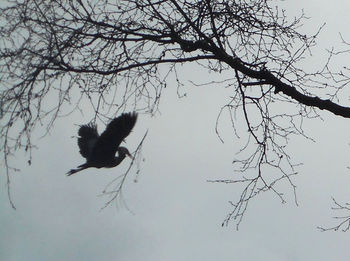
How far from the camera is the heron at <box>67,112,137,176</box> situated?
5.39 m

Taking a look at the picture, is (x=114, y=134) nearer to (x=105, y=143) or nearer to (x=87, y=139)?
(x=105, y=143)

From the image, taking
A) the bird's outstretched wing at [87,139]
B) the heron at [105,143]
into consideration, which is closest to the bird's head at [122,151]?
the heron at [105,143]

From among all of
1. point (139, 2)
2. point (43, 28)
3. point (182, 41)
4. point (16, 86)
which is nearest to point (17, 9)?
point (43, 28)

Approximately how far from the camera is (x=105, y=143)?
5.59 meters

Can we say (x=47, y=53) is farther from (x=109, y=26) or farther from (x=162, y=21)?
(x=162, y=21)

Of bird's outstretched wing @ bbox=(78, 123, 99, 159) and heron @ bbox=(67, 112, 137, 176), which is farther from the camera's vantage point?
bird's outstretched wing @ bbox=(78, 123, 99, 159)

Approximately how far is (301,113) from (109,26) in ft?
6.43

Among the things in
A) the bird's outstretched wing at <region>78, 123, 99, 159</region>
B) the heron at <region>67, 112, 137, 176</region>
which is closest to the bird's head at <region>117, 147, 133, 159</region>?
the heron at <region>67, 112, 137, 176</region>

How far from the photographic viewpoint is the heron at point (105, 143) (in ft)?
17.7

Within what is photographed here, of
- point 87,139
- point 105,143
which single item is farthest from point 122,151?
point 87,139

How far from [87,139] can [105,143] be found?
0.92 ft

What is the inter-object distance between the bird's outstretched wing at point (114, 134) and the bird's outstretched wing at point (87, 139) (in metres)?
0.10

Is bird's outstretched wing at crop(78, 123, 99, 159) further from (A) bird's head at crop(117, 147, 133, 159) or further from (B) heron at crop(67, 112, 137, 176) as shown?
(A) bird's head at crop(117, 147, 133, 159)

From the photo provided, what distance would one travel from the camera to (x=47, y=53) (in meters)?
4.95
